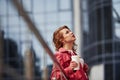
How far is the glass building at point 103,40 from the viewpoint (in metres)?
28.6

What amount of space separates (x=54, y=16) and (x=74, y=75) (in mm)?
35312

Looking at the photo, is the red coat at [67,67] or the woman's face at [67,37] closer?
the red coat at [67,67]

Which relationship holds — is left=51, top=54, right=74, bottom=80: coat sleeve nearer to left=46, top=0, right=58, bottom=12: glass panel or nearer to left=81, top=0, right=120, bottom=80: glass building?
left=81, top=0, right=120, bottom=80: glass building

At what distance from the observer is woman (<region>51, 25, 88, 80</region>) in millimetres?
2846

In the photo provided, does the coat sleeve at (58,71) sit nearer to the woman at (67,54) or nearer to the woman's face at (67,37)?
the woman at (67,54)

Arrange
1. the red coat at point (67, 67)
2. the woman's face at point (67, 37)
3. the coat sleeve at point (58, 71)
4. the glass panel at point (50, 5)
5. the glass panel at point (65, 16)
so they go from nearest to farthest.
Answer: the coat sleeve at point (58, 71) < the red coat at point (67, 67) < the woman's face at point (67, 37) < the glass panel at point (65, 16) < the glass panel at point (50, 5)

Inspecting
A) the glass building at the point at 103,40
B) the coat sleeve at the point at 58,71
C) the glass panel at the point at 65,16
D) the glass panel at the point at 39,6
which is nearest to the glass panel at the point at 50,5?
the glass panel at the point at 39,6

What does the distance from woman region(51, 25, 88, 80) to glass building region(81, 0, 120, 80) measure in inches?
946

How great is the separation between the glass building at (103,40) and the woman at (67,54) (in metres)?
24.0

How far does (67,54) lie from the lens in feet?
9.61

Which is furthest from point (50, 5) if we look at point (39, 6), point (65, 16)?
point (65, 16)

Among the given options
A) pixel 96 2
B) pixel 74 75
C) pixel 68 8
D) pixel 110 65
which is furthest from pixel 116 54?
pixel 74 75

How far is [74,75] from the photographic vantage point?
9.41 feet

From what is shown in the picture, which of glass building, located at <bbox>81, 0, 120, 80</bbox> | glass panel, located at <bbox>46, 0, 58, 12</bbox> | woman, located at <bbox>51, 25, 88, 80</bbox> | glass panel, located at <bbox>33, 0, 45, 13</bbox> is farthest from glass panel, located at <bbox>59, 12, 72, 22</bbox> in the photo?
woman, located at <bbox>51, 25, 88, 80</bbox>
